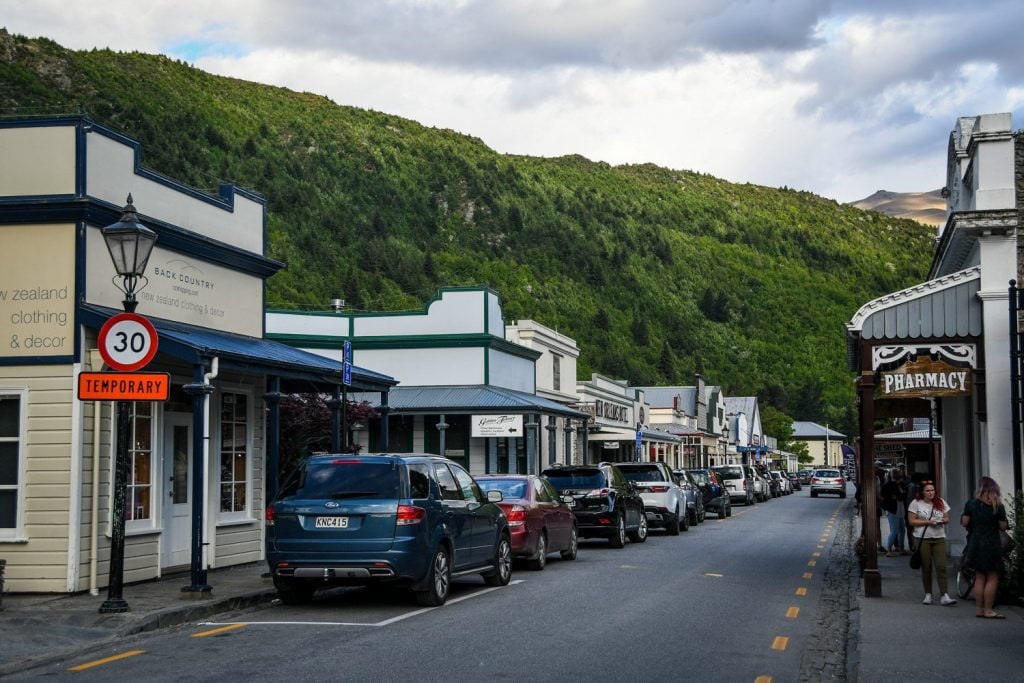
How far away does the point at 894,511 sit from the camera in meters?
22.5

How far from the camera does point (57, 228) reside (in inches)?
591

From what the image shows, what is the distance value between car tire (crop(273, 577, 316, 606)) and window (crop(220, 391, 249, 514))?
4.36 metres

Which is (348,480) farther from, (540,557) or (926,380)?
(926,380)

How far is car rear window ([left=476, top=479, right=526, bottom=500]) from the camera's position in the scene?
62.2 feet

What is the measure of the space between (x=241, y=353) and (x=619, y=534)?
35.3ft

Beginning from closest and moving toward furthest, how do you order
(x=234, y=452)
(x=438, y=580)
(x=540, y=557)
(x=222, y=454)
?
1. (x=438, y=580)
2. (x=222, y=454)
3. (x=234, y=452)
4. (x=540, y=557)

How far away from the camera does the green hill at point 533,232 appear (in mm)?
112062

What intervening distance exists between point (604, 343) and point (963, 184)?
112 m

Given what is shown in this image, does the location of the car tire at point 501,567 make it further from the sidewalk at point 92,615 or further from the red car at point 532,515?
the sidewalk at point 92,615

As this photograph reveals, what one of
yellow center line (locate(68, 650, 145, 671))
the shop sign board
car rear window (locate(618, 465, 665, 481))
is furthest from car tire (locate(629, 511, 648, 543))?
yellow center line (locate(68, 650, 145, 671))

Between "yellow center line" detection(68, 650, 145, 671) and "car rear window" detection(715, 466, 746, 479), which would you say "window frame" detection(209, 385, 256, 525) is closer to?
"yellow center line" detection(68, 650, 145, 671)

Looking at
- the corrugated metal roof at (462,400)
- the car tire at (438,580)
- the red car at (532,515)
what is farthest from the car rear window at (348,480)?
the corrugated metal roof at (462,400)

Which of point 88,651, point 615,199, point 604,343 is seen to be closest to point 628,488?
point 88,651

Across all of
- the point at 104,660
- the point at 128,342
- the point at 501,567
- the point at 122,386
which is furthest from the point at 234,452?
the point at 104,660
